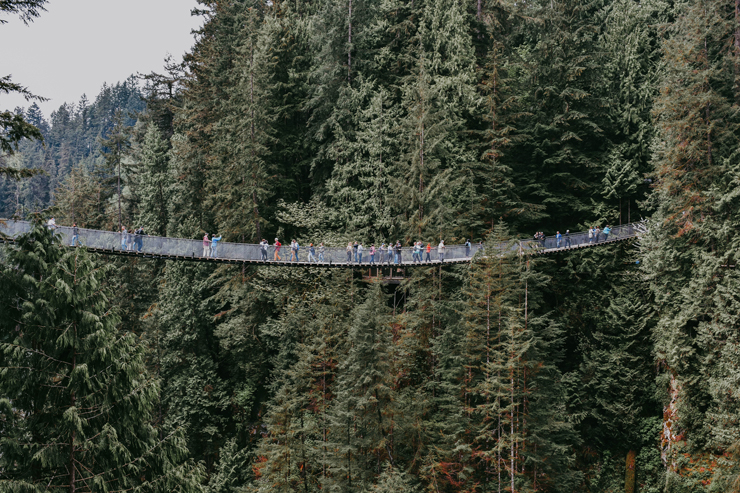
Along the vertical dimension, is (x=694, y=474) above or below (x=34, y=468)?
below

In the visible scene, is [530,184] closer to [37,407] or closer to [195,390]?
[195,390]

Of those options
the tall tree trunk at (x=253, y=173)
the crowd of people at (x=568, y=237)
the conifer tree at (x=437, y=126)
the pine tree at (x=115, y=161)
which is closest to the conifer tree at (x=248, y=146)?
the tall tree trunk at (x=253, y=173)

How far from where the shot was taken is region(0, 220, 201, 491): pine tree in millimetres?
9281

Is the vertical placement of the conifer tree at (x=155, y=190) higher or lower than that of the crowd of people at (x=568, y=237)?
higher

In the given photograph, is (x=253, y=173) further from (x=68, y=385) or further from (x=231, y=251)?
(x=68, y=385)

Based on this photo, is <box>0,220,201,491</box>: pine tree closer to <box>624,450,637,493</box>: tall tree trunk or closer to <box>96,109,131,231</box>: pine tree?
<box>624,450,637,493</box>: tall tree trunk

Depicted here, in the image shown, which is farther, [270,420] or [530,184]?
[530,184]

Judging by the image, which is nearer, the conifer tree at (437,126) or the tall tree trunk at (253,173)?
the conifer tree at (437,126)

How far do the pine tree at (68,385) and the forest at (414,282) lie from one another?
45 mm

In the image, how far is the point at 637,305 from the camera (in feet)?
85.5

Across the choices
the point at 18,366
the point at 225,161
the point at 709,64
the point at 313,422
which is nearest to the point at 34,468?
the point at 18,366

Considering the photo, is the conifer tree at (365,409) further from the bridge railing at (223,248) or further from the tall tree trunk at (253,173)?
the tall tree trunk at (253,173)

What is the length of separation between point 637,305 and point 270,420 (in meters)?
15.9

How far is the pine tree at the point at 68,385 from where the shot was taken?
9.28 m
